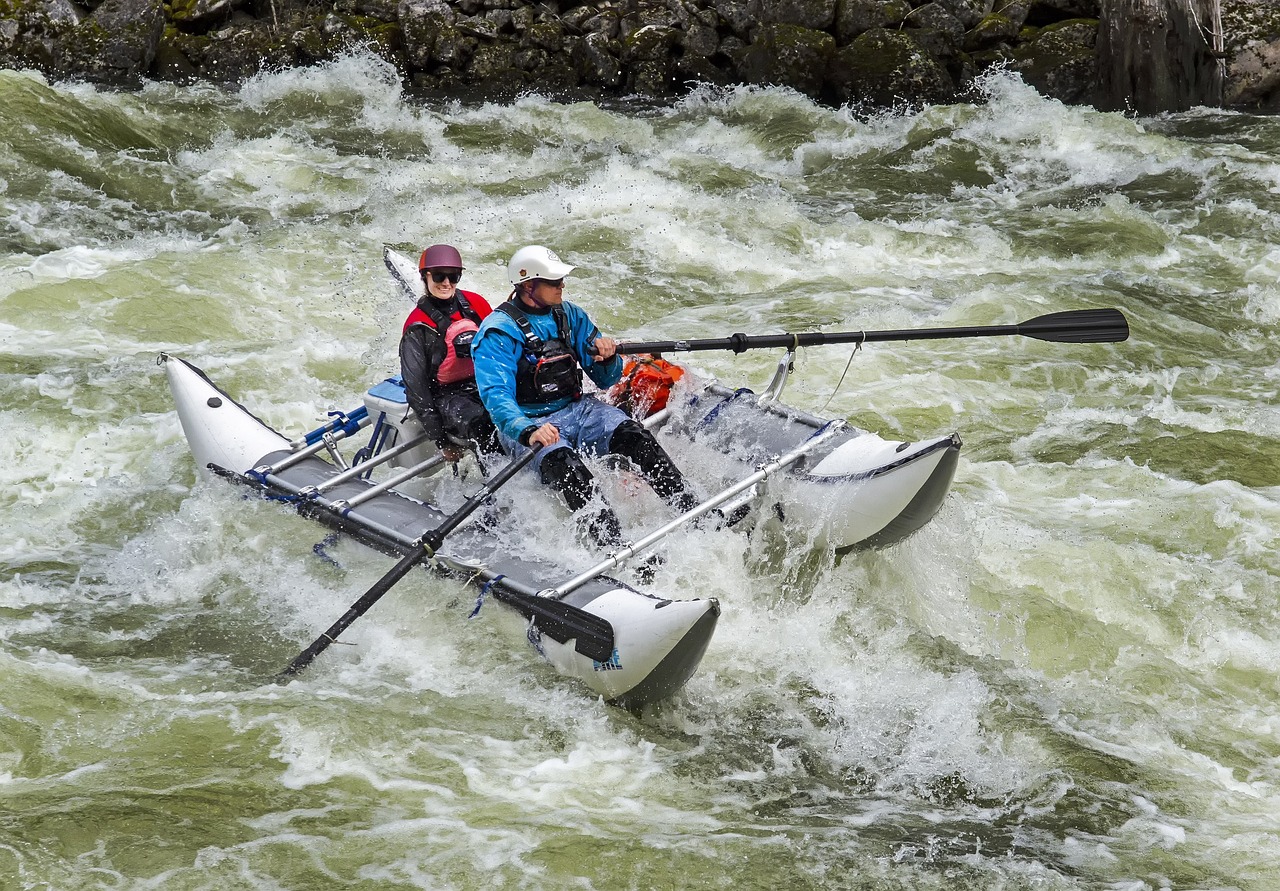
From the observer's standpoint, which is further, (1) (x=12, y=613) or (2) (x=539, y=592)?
(1) (x=12, y=613)

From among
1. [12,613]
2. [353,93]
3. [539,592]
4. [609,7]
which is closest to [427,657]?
[539,592]

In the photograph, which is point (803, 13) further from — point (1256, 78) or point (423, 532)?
point (423, 532)

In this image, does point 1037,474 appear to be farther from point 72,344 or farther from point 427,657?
point 72,344

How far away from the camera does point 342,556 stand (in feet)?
17.7

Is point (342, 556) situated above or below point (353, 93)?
below

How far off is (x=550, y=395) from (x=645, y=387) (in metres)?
0.63

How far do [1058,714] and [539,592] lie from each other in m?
1.88

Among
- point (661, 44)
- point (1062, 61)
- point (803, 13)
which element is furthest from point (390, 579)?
point (661, 44)

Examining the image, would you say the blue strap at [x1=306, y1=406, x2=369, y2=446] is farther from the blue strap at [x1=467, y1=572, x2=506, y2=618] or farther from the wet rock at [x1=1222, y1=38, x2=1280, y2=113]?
the wet rock at [x1=1222, y1=38, x2=1280, y2=113]

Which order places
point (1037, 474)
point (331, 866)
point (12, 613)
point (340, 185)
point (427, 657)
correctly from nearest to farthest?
point (331, 866) < point (427, 657) < point (12, 613) < point (1037, 474) < point (340, 185)

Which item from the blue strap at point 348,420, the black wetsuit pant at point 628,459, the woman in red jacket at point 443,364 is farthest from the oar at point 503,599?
the blue strap at point 348,420

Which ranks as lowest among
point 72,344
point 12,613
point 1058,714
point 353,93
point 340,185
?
point 1058,714

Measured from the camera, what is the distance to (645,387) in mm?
5738

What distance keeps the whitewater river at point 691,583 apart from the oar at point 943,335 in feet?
2.40
